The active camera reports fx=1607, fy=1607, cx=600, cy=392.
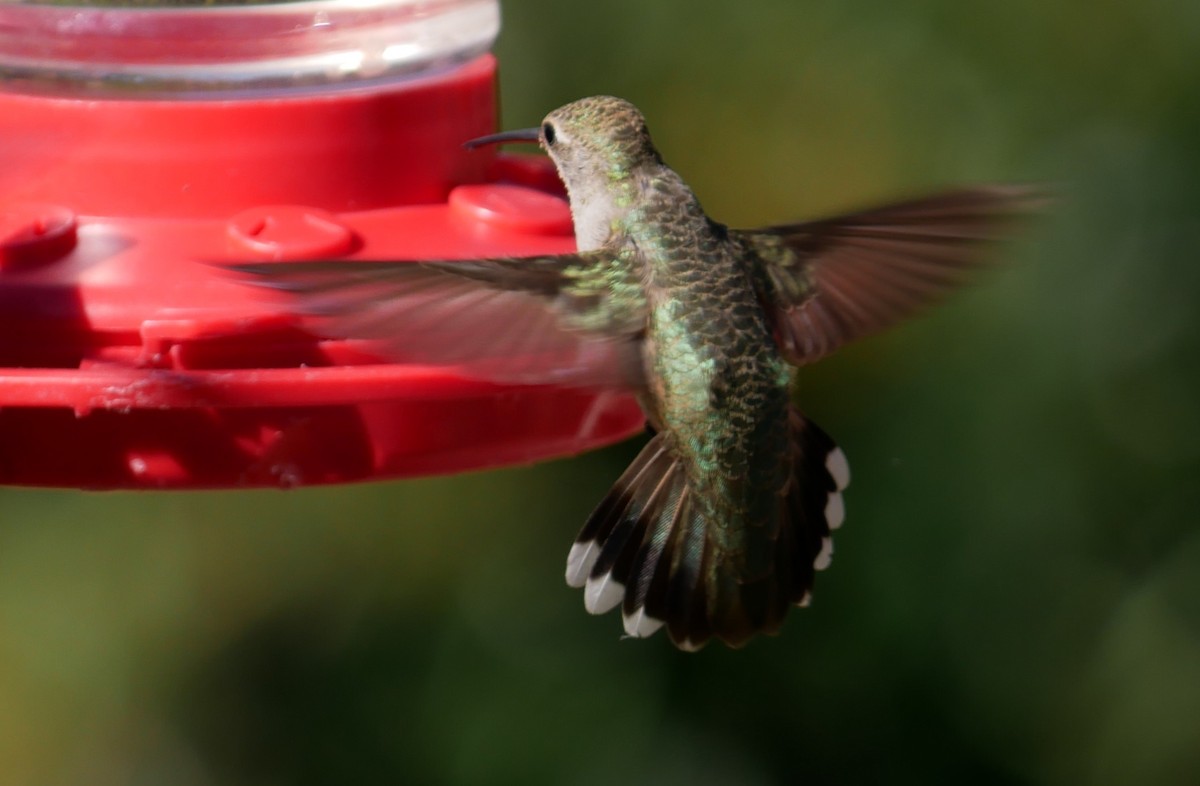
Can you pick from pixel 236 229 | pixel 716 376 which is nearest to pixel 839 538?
pixel 716 376

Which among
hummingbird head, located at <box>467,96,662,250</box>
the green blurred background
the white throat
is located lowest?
the green blurred background

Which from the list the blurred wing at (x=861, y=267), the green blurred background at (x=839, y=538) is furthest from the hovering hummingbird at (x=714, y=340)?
the green blurred background at (x=839, y=538)

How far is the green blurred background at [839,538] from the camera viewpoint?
3.89 m

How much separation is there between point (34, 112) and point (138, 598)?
72.6 inches

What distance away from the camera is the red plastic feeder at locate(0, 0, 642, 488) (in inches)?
75.5

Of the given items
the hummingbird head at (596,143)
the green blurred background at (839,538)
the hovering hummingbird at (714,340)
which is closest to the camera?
the hovering hummingbird at (714,340)

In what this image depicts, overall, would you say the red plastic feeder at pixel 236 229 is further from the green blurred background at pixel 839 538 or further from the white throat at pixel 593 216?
the green blurred background at pixel 839 538

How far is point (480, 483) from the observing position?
3.94 m

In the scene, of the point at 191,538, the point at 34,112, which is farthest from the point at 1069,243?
the point at 34,112

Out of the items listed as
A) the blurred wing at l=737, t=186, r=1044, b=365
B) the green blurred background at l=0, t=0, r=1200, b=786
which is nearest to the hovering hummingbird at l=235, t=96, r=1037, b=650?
the blurred wing at l=737, t=186, r=1044, b=365

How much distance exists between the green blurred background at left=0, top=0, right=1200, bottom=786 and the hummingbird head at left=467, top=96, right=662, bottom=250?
3.85 feet

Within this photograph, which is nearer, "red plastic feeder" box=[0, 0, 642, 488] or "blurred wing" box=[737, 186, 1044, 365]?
"red plastic feeder" box=[0, 0, 642, 488]

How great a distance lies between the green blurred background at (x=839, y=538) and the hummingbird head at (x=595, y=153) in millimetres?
1173

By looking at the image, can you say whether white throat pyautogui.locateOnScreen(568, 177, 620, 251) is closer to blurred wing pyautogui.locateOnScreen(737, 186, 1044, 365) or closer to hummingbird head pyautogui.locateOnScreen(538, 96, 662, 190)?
hummingbird head pyautogui.locateOnScreen(538, 96, 662, 190)
